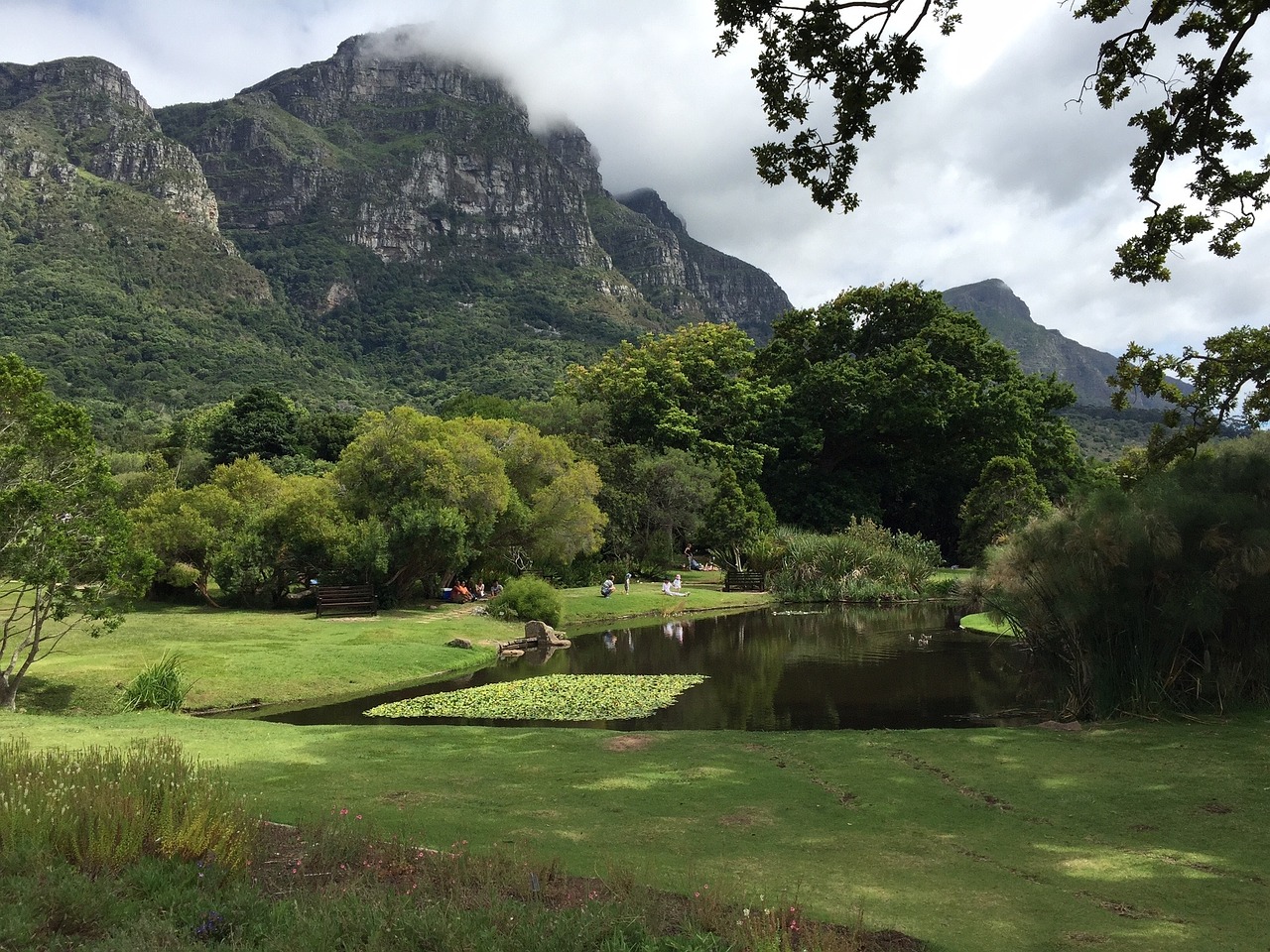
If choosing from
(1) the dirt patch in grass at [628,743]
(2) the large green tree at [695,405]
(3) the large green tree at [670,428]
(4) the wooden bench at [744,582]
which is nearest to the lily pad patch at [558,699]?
(1) the dirt patch in grass at [628,743]

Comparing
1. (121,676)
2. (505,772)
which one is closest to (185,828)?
(505,772)

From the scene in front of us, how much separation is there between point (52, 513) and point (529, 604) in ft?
50.6

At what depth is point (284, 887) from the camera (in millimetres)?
5266

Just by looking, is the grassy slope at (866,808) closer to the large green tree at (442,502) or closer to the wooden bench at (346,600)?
the wooden bench at (346,600)

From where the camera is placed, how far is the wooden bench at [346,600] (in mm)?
25328

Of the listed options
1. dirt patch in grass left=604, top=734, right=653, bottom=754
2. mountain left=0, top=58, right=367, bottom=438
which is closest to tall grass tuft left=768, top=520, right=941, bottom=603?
dirt patch in grass left=604, top=734, right=653, bottom=754

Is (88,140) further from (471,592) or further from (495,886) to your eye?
(495,886)

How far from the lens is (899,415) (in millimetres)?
50781

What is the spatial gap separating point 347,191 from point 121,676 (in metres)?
205

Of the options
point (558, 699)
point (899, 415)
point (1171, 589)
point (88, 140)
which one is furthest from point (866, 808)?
point (88, 140)

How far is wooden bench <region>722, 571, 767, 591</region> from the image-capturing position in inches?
1521

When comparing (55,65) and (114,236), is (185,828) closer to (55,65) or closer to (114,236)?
(114,236)

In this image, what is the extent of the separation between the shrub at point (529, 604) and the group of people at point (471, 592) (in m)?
1.76

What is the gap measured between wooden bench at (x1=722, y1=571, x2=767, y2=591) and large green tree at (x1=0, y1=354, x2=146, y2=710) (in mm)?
28254
